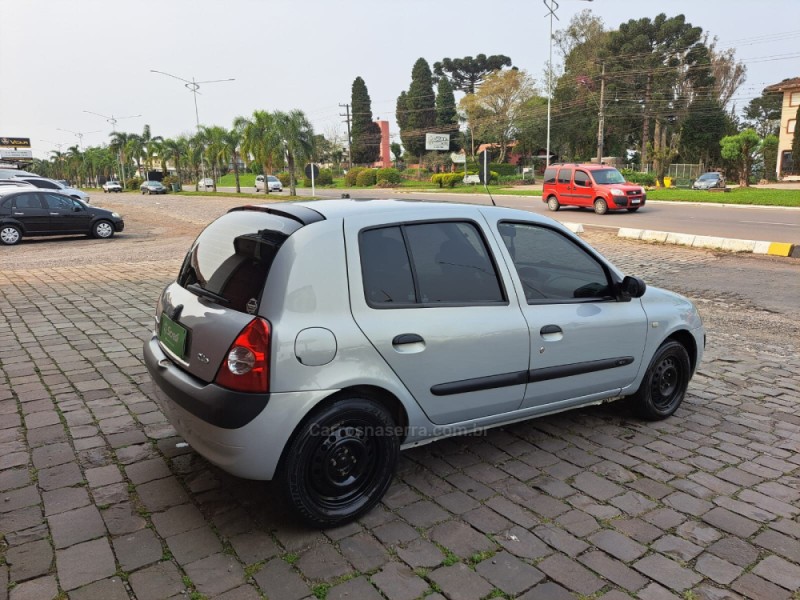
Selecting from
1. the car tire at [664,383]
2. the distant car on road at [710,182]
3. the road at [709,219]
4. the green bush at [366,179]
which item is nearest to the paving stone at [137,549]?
the car tire at [664,383]

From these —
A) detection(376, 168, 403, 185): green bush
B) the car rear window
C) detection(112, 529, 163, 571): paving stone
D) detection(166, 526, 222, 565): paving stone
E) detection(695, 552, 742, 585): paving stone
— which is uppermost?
detection(376, 168, 403, 185): green bush

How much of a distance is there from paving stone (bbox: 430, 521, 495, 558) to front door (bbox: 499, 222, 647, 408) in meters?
0.93

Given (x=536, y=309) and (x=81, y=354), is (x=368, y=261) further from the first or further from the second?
(x=81, y=354)

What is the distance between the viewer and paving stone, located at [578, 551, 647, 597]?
103 inches

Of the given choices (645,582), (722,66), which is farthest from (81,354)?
(722,66)

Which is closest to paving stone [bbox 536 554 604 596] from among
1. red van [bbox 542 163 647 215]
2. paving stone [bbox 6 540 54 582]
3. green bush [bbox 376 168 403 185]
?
paving stone [bbox 6 540 54 582]

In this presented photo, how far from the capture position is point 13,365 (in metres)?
5.53

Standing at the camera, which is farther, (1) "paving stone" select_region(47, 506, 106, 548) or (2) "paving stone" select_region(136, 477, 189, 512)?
(2) "paving stone" select_region(136, 477, 189, 512)

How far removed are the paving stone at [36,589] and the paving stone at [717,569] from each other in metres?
2.83

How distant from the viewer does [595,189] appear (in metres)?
22.4

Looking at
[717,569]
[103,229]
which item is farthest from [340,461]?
[103,229]

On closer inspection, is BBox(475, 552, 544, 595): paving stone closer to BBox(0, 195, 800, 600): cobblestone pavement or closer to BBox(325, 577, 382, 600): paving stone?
BBox(0, 195, 800, 600): cobblestone pavement

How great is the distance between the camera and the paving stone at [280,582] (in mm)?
2518

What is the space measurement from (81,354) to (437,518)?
4.35 meters
